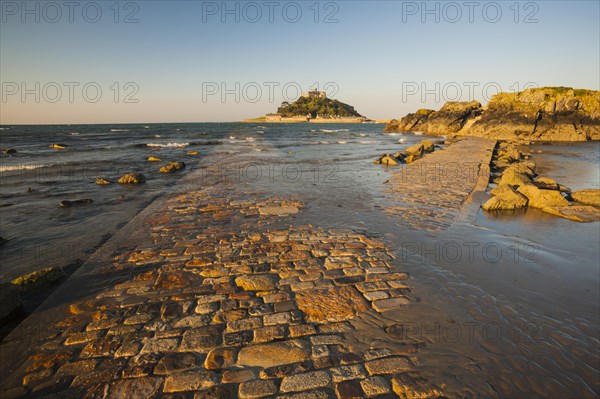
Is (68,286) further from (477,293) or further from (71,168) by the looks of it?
(71,168)

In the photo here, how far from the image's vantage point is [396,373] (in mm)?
2801

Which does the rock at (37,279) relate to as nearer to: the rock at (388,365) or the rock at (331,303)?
the rock at (331,303)

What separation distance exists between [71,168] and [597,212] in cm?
2521

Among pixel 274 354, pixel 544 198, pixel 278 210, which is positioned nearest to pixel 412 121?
pixel 544 198

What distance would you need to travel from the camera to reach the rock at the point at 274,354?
2.94m

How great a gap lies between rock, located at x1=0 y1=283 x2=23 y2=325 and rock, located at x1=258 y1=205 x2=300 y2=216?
16.3ft

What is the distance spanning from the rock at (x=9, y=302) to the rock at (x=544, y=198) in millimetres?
11708

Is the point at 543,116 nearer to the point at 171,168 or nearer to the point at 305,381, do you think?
the point at 171,168

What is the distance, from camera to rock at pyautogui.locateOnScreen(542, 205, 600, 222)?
24.6 feet

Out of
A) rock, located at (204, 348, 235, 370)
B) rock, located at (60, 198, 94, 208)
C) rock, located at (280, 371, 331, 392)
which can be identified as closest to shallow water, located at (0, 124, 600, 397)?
rock, located at (60, 198, 94, 208)

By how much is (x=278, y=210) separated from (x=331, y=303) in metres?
4.60

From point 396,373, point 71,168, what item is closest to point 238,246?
point 396,373

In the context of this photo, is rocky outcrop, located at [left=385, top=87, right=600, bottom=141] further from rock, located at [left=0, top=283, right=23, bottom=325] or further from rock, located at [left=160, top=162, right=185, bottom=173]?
rock, located at [left=0, top=283, right=23, bottom=325]

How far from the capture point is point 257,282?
4438 millimetres
